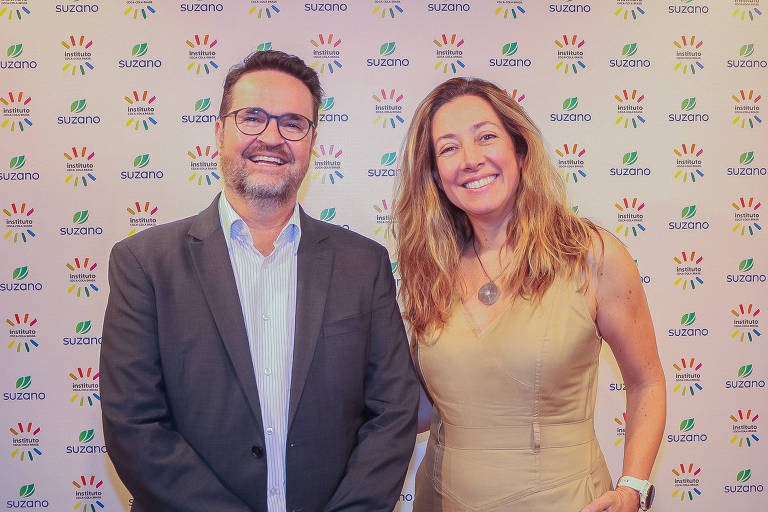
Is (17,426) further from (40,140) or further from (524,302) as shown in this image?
(524,302)

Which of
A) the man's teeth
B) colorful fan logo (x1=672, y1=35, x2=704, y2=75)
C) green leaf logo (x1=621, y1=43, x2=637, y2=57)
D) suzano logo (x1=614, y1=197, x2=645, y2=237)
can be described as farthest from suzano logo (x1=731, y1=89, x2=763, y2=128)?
the man's teeth

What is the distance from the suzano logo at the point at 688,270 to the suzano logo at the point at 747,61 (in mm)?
1127

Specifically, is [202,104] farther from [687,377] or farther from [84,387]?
[687,377]

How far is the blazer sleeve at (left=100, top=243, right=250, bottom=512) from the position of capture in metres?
1.79

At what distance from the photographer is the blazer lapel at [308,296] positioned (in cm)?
193

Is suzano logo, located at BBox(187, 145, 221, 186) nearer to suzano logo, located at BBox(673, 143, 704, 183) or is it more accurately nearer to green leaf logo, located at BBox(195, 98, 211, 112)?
green leaf logo, located at BBox(195, 98, 211, 112)

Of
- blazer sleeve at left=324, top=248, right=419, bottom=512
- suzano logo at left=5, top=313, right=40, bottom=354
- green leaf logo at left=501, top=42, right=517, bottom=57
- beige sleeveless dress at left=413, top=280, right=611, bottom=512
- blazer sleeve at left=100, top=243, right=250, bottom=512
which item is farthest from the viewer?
green leaf logo at left=501, top=42, right=517, bottom=57

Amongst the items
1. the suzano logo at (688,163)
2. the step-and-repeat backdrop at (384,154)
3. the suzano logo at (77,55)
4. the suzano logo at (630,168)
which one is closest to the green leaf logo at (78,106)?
the step-and-repeat backdrop at (384,154)

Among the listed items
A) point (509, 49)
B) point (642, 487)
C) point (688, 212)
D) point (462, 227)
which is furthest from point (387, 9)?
point (642, 487)

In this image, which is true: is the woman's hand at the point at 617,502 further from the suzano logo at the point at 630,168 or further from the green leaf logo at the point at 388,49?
the green leaf logo at the point at 388,49

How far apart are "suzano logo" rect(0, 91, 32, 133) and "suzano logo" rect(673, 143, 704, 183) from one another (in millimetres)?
3688

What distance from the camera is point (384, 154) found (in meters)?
3.49

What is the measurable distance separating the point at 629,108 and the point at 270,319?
256 cm

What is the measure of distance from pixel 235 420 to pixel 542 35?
2.75m
